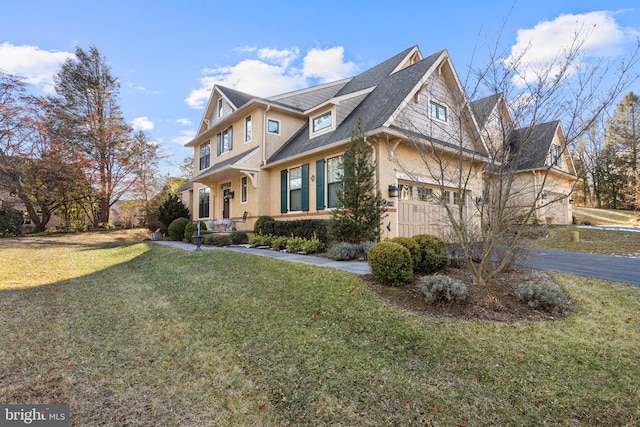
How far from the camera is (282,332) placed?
3977mm

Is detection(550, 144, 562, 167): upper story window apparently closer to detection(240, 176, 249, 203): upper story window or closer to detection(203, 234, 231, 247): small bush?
detection(203, 234, 231, 247): small bush

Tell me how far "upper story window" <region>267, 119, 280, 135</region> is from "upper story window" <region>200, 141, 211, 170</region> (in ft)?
22.0

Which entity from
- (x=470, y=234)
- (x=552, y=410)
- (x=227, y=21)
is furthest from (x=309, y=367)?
(x=227, y=21)

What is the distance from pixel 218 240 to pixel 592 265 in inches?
486

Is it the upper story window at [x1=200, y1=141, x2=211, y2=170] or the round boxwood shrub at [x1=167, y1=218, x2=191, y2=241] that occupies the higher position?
the upper story window at [x1=200, y1=141, x2=211, y2=170]

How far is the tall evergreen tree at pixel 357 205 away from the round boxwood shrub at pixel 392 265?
3447 millimetres

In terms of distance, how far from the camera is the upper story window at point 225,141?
16.9m

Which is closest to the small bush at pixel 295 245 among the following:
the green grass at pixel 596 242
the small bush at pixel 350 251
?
the small bush at pixel 350 251

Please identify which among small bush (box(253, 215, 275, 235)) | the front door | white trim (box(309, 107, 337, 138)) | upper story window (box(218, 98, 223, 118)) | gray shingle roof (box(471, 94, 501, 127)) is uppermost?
upper story window (box(218, 98, 223, 118))

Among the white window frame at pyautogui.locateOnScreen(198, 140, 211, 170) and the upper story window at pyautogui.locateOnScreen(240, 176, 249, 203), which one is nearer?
the upper story window at pyautogui.locateOnScreen(240, 176, 249, 203)

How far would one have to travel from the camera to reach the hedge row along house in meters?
10.0

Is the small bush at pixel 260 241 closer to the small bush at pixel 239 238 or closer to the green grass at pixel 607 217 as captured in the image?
the small bush at pixel 239 238

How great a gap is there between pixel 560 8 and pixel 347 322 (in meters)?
7.36

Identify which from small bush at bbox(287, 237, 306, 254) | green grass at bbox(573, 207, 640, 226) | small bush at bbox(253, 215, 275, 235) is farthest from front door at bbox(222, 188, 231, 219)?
green grass at bbox(573, 207, 640, 226)
